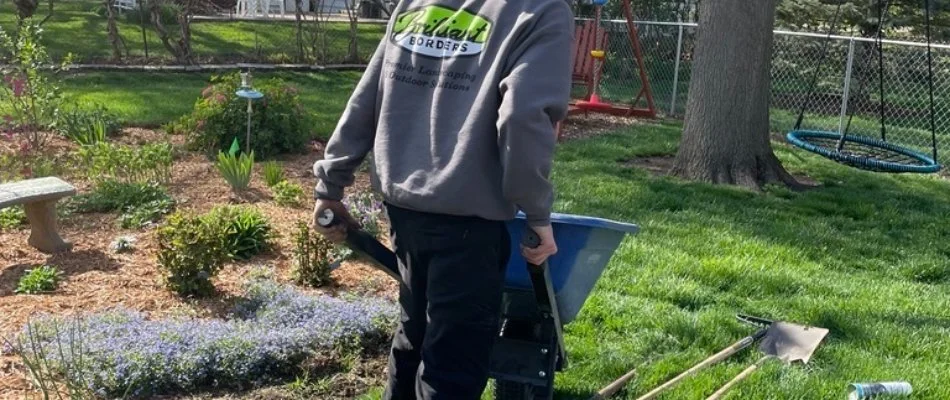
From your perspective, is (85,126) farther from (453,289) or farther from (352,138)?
(453,289)

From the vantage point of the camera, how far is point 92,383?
3338mm

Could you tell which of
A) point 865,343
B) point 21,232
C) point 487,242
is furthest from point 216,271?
point 865,343

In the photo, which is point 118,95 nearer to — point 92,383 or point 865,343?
point 92,383

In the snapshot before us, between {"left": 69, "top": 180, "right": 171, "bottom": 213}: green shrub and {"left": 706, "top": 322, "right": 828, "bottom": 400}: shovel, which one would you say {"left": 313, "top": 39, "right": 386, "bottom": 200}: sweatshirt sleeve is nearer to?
{"left": 706, "top": 322, "right": 828, "bottom": 400}: shovel

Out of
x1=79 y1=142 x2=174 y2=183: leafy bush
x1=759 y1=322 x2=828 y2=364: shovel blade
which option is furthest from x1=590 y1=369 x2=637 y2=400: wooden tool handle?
x1=79 y1=142 x2=174 y2=183: leafy bush

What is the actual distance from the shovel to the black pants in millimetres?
1493

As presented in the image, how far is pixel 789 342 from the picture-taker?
398cm

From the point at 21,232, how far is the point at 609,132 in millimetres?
6365

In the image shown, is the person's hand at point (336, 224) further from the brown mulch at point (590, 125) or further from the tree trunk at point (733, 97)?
the brown mulch at point (590, 125)

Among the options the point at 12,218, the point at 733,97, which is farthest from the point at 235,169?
the point at 733,97

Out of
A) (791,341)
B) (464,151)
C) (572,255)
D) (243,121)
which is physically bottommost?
(791,341)

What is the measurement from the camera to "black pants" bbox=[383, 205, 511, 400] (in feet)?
8.29

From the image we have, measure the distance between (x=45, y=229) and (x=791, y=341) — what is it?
11.7 feet

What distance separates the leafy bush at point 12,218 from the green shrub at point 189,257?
1.51m
